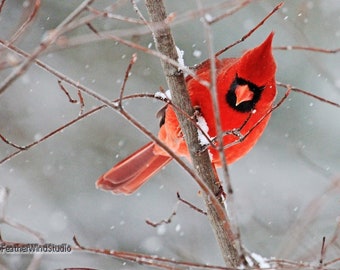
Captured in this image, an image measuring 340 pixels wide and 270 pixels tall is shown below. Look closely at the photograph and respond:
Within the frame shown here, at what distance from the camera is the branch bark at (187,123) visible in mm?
2086

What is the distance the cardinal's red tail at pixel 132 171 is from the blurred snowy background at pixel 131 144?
154cm

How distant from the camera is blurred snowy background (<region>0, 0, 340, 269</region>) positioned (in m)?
5.19

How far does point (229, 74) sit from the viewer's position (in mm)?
2818

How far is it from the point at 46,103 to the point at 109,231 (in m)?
1.24

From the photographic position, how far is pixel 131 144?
17.7 feet

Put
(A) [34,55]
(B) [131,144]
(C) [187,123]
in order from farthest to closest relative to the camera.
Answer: (B) [131,144] < (C) [187,123] < (A) [34,55]

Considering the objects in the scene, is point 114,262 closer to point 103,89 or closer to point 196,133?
point 103,89

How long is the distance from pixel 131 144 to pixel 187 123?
10.3 feet

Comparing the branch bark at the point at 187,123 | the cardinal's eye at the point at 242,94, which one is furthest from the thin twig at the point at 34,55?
the cardinal's eye at the point at 242,94

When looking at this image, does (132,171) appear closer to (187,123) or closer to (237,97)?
(237,97)

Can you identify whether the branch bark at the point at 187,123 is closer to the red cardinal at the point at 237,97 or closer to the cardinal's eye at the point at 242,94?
the red cardinal at the point at 237,97

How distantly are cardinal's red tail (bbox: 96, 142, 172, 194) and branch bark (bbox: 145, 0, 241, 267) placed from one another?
1.26 metres

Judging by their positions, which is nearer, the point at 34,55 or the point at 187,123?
the point at 34,55

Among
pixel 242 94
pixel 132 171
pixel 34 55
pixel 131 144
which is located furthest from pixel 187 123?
pixel 131 144
